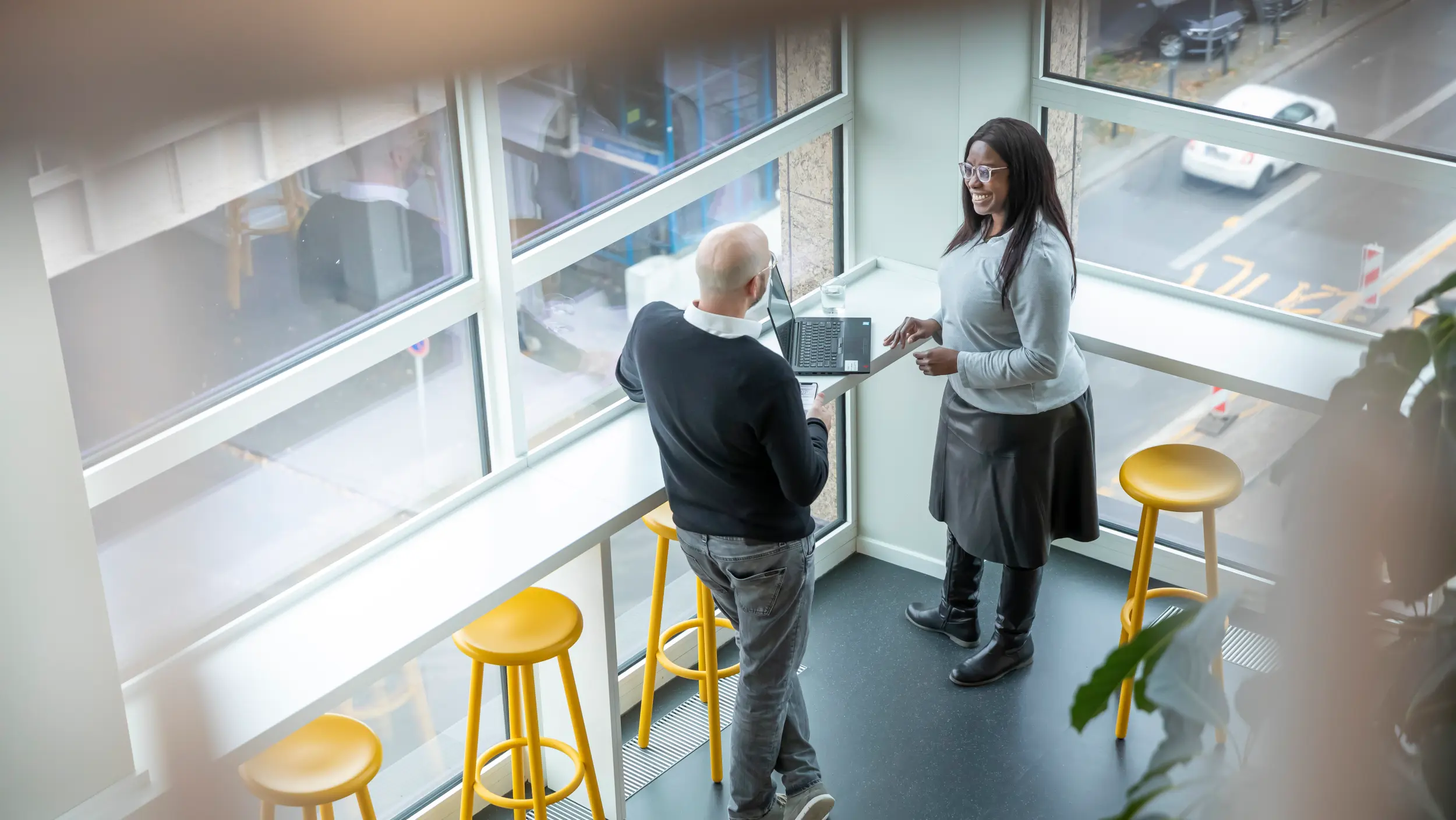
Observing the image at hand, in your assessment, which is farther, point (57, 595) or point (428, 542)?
point (428, 542)

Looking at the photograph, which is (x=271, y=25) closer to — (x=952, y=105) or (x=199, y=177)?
(x=199, y=177)

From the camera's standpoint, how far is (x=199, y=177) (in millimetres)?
209

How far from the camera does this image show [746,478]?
286cm

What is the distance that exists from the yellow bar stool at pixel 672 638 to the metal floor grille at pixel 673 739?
33 millimetres

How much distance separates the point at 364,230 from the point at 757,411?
908mm

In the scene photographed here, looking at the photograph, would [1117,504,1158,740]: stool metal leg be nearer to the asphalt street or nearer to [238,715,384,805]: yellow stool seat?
[238,715,384,805]: yellow stool seat

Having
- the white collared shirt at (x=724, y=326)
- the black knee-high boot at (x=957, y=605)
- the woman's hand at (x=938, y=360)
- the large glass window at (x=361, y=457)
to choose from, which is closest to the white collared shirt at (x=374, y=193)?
the large glass window at (x=361, y=457)

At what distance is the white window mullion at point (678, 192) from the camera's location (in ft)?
10.4

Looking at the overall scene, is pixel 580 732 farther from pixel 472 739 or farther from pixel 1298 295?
pixel 1298 295

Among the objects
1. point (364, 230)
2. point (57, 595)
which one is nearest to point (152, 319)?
point (57, 595)

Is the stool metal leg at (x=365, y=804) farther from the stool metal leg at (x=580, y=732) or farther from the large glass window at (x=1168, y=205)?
the large glass window at (x=1168, y=205)

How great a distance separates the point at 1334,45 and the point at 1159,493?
325 cm

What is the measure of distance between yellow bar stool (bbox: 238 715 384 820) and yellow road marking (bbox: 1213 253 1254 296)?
2261 millimetres

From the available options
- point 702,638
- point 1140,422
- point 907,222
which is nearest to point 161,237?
point 702,638
